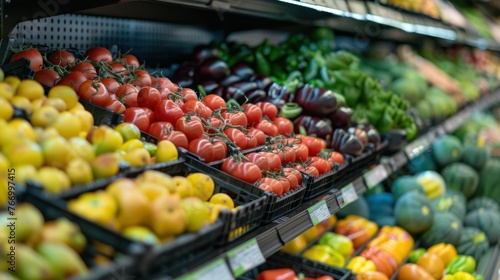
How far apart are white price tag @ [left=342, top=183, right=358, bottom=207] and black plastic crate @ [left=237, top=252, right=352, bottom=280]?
0.28 metres

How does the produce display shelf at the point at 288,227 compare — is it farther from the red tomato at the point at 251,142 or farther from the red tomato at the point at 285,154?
the red tomato at the point at 251,142

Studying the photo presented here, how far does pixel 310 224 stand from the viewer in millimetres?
1999

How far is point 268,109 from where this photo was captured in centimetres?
259

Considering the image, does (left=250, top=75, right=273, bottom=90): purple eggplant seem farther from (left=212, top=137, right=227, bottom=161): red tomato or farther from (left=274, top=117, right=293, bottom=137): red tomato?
(left=212, top=137, right=227, bottom=161): red tomato

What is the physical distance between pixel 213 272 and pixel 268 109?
52.3 inches

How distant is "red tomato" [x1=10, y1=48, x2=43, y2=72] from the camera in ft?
6.10

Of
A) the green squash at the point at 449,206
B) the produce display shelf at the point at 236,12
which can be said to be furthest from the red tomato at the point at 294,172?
the green squash at the point at 449,206

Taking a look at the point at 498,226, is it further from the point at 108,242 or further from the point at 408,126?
the point at 108,242

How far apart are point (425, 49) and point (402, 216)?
A: 367cm

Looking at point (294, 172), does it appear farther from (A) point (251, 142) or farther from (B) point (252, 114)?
(B) point (252, 114)

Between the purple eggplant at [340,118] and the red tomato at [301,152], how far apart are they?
694mm

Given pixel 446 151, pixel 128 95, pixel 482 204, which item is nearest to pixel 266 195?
pixel 128 95

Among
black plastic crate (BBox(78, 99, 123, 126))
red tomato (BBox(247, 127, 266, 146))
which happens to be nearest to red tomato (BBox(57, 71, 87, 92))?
black plastic crate (BBox(78, 99, 123, 126))

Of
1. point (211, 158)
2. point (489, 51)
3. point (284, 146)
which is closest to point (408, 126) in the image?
point (284, 146)
